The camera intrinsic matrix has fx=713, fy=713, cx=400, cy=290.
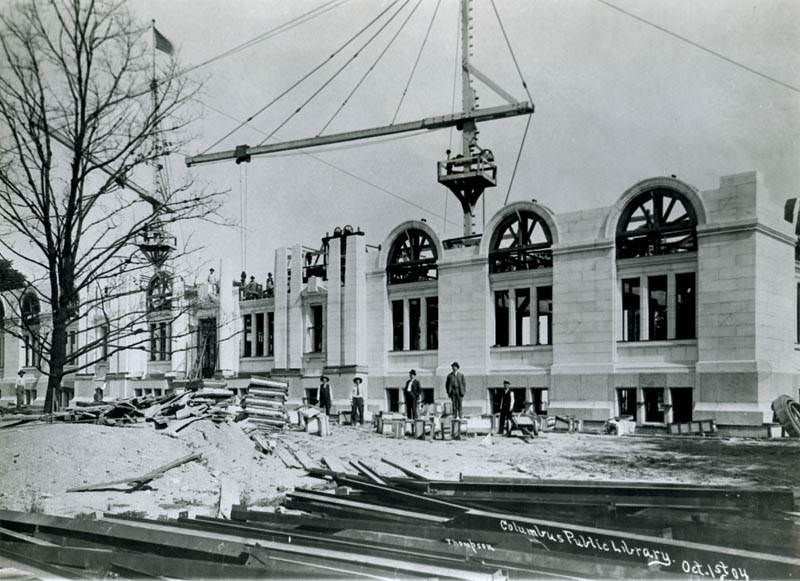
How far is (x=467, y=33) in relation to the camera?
3653 cm

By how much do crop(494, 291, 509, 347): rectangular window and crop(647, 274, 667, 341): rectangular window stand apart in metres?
5.40

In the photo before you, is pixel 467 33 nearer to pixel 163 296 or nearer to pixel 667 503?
pixel 163 296

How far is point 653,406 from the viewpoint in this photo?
78.0 ft

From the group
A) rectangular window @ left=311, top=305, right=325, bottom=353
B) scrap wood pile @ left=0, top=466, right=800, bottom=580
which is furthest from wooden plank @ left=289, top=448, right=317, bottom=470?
rectangular window @ left=311, top=305, right=325, bottom=353

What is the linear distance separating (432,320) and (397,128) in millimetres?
14342

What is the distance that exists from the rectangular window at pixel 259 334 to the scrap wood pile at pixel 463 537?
89.3 feet

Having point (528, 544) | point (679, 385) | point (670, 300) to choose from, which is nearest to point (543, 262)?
point (670, 300)

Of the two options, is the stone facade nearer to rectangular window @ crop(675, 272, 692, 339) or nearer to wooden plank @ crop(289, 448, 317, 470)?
rectangular window @ crop(675, 272, 692, 339)

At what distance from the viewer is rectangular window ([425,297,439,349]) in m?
30.3

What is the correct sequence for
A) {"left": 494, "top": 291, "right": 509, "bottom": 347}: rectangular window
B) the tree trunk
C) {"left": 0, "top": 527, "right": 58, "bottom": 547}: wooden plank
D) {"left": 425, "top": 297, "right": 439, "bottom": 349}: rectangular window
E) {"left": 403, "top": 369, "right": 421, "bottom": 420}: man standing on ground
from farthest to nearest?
{"left": 425, "top": 297, "right": 439, "bottom": 349}: rectangular window → {"left": 494, "top": 291, "right": 509, "bottom": 347}: rectangular window → {"left": 403, "top": 369, "right": 421, "bottom": 420}: man standing on ground → the tree trunk → {"left": 0, "top": 527, "right": 58, "bottom": 547}: wooden plank

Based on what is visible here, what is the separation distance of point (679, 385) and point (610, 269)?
444cm

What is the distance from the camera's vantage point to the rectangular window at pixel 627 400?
945 inches

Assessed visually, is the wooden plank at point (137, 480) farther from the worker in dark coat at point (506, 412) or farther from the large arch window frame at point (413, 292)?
the large arch window frame at point (413, 292)

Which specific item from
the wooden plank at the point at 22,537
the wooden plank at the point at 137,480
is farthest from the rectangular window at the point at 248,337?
the wooden plank at the point at 22,537
